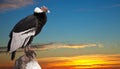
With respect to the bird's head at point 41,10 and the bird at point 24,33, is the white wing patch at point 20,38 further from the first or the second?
the bird's head at point 41,10

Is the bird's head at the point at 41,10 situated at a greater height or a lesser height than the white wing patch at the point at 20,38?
greater

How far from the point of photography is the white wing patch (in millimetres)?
7238

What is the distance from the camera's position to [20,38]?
288 inches

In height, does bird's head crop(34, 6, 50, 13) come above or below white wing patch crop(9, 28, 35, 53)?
above

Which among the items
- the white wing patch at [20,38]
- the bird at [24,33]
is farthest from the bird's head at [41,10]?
the white wing patch at [20,38]

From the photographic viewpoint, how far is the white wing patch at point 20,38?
7238mm

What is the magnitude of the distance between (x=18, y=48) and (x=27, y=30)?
0.28 metres

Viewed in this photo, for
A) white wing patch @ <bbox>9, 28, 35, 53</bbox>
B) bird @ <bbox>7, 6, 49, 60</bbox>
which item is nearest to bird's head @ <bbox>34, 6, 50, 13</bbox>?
bird @ <bbox>7, 6, 49, 60</bbox>

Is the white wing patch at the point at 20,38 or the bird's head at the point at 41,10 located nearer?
the white wing patch at the point at 20,38

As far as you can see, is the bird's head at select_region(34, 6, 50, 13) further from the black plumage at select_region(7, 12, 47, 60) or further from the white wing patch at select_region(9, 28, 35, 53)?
the white wing patch at select_region(9, 28, 35, 53)

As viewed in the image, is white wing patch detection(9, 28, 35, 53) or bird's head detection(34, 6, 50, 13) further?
bird's head detection(34, 6, 50, 13)

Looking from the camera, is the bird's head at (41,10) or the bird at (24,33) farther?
the bird's head at (41,10)

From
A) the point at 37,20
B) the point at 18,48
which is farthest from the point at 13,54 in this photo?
the point at 37,20

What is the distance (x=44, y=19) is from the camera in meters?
7.46
